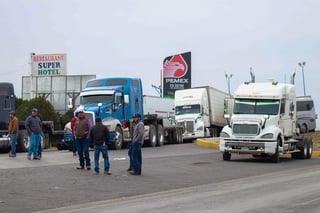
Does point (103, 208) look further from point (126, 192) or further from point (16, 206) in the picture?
point (126, 192)

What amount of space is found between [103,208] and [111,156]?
1402 centimetres

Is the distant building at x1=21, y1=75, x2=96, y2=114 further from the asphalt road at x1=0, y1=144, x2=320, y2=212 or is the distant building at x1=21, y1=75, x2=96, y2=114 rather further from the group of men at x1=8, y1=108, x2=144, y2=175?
the group of men at x1=8, y1=108, x2=144, y2=175

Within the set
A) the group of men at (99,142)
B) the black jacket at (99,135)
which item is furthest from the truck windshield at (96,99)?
the black jacket at (99,135)

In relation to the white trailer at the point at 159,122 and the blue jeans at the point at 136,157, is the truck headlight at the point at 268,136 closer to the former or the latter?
the blue jeans at the point at 136,157

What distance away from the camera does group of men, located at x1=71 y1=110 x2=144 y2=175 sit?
19.5m

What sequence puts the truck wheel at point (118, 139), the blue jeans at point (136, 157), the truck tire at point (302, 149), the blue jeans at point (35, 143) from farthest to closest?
the truck wheel at point (118, 139)
the truck tire at point (302, 149)
the blue jeans at point (35, 143)
the blue jeans at point (136, 157)

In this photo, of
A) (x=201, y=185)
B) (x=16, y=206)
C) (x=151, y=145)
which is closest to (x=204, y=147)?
(x=151, y=145)

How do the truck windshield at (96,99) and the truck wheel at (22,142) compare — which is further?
the truck windshield at (96,99)

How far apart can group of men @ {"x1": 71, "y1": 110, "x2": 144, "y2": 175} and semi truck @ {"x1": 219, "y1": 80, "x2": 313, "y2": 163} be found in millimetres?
7695

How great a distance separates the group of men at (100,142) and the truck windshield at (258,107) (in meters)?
8.73

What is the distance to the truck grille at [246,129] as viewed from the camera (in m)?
26.7

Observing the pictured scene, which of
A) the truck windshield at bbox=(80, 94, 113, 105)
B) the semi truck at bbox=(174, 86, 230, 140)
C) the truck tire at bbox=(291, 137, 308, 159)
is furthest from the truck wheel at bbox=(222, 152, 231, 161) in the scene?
the semi truck at bbox=(174, 86, 230, 140)

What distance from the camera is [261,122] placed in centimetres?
2688

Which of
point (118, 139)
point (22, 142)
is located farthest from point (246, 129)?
point (22, 142)
